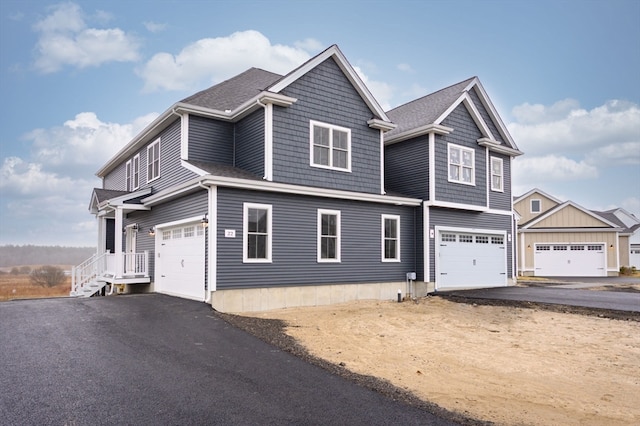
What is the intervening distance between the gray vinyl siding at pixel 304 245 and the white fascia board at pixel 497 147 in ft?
15.5

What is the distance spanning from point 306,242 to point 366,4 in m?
11.8

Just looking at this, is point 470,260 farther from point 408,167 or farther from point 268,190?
point 268,190

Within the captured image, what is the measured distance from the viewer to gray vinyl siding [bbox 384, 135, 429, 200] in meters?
18.5

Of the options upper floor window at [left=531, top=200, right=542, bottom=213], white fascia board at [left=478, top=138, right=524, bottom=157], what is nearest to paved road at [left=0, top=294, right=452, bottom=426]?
white fascia board at [left=478, top=138, right=524, bottom=157]

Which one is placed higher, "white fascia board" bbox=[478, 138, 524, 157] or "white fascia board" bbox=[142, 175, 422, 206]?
"white fascia board" bbox=[478, 138, 524, 157]

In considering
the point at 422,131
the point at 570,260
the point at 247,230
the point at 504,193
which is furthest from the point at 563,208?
the point at 247,230

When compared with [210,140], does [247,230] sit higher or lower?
lower

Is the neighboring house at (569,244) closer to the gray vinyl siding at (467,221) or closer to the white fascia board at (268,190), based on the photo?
the gray vinyl siding at (467,221)

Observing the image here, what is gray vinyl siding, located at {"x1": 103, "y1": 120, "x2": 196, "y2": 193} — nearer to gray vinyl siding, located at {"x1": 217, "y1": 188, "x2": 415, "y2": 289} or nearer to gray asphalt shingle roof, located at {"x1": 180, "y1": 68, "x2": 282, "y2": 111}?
gray asphalt shingle roof, located at {"x1": 180, "y1": 68, "x2": 282, "y2": 111}

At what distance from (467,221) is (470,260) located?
167 centimetres

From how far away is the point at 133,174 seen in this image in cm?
2130

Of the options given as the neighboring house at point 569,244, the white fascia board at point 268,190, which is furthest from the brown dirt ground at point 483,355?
the neighboring house at point 569,244

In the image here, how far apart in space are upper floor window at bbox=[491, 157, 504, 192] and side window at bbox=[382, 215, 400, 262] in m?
6.03

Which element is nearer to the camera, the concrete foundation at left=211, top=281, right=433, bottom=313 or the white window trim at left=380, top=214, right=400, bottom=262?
the concrete foundation at left=211, top=281, right=433, bottom=313
